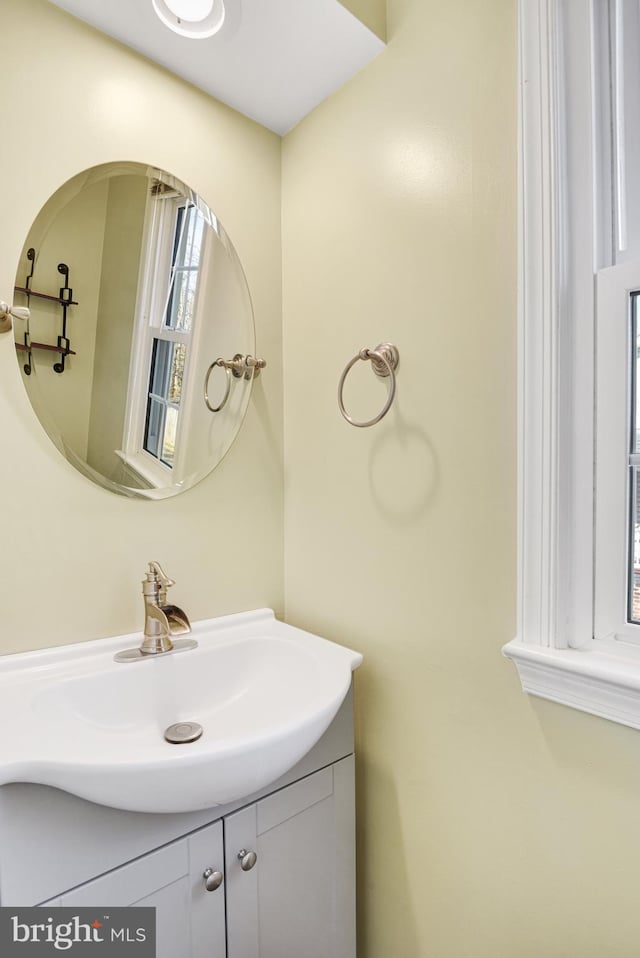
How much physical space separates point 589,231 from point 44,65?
3.58ft

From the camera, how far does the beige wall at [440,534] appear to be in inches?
32.3

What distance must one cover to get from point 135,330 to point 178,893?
1072 millimetres

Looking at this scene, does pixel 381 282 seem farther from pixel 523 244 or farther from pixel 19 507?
pixel 19 507

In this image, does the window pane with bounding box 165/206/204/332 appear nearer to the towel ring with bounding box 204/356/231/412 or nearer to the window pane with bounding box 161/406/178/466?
the towel ring with bounding box 204/356/231/412

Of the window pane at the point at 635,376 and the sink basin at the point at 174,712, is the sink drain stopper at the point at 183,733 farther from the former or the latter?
the window pane at the point at 635,376

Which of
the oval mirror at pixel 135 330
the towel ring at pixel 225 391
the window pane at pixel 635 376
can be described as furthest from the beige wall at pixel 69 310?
the window pane at pixel 635 376

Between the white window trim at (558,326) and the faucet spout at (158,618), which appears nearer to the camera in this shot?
the white window trim at (558,326)

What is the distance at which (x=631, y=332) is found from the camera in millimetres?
768

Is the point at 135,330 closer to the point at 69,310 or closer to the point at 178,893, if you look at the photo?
the point at 69,310

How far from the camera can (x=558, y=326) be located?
0.80m

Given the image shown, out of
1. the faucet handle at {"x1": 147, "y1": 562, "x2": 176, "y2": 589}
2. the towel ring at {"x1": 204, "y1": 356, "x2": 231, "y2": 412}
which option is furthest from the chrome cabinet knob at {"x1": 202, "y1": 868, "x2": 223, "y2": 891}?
the towel ring at {"x1": 204, "y1": 356, "x2": 231, "y2": 412}

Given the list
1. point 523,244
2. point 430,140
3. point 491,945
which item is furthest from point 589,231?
point 491,945

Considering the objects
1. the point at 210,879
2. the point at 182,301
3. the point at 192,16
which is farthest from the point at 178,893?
the point at 192,16

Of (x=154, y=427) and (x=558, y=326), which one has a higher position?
(x=558, y=326)
